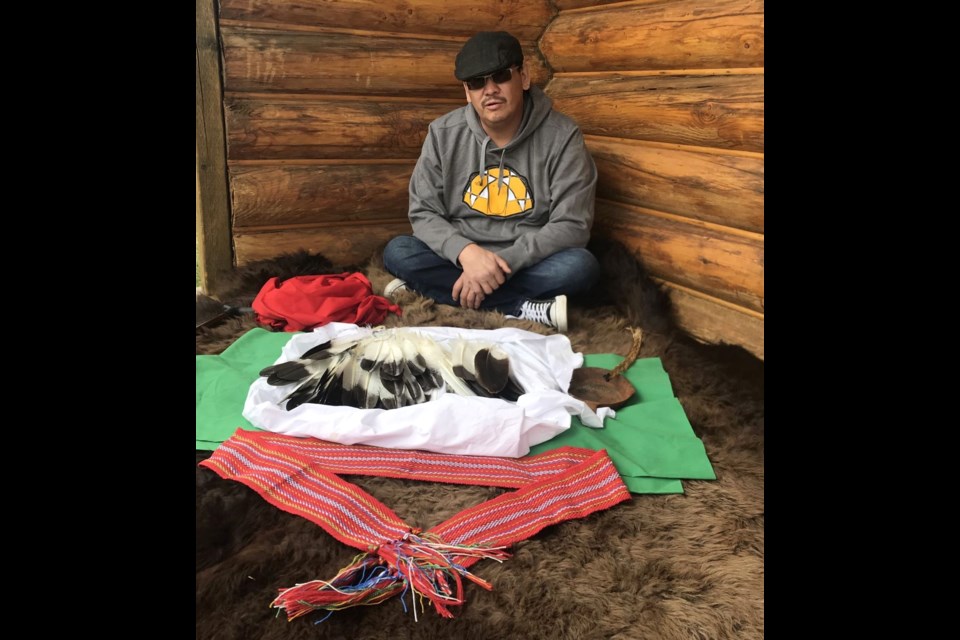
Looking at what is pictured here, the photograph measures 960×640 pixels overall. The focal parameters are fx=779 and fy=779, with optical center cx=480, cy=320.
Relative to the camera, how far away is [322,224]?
4.45 metres

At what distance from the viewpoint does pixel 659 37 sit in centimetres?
372

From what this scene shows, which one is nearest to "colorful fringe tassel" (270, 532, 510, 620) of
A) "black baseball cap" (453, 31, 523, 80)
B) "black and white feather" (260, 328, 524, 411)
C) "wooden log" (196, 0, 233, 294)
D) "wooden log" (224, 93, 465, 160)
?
"black and white feather" (260, 328, 524, 411)

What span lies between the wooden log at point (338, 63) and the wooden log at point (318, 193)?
419 mm

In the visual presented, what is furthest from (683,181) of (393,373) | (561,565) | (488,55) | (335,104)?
(561,565)

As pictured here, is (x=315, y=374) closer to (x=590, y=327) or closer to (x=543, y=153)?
(x=590, y=327)

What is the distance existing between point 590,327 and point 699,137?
3.24 feet

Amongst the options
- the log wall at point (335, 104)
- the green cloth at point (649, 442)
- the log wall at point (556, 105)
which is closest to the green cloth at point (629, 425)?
the green cloth at point (649, 442)

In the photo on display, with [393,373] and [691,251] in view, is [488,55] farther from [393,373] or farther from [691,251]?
[393,373]

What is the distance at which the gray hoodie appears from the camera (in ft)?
12.2

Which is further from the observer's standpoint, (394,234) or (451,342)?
(394,234)

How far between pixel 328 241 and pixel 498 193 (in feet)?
3.72

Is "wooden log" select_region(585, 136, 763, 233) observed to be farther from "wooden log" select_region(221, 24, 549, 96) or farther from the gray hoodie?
"wooden log" select_region(221, 24, 549, 96)

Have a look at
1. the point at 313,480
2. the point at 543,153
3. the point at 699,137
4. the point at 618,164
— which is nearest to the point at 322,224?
the point at 543,153

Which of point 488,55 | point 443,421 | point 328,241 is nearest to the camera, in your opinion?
point 443,421
